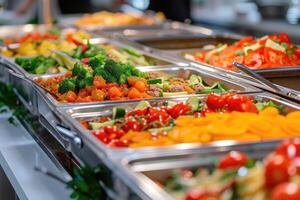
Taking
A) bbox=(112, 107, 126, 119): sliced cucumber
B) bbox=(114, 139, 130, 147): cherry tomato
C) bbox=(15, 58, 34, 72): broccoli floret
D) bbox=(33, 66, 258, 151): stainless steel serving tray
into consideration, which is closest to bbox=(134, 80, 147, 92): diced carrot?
bbox=(33, 66, 258, 151): stainless steel serving tray

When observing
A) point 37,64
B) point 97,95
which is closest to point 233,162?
point 97,95

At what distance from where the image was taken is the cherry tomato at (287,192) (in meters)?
1.60

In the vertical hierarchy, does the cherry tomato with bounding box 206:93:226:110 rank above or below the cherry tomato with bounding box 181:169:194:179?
below

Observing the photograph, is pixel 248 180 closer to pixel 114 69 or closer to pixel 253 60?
pixel 114 69

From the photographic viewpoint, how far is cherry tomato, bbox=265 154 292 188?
1.71m

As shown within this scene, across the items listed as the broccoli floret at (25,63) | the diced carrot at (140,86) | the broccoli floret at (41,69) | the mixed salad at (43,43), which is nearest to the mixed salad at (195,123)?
the diced carrot at (140,86)

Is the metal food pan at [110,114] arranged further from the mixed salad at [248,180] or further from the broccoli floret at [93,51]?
the broccoli floret at [93,51]

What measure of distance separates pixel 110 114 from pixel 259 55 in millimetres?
1370

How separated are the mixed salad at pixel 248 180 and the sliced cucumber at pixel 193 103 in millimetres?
787

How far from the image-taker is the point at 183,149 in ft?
6.74

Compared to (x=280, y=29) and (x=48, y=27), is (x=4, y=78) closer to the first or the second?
(x=48, y=27)

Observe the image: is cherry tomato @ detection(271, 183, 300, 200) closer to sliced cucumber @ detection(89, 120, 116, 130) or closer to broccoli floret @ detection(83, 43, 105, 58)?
sliced cucumber @ detection(89, 120, 116, 130)

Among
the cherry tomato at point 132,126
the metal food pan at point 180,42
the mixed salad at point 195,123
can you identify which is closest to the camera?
the mixed salad at point 195,123

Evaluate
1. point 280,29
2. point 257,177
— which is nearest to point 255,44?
point 257,177
